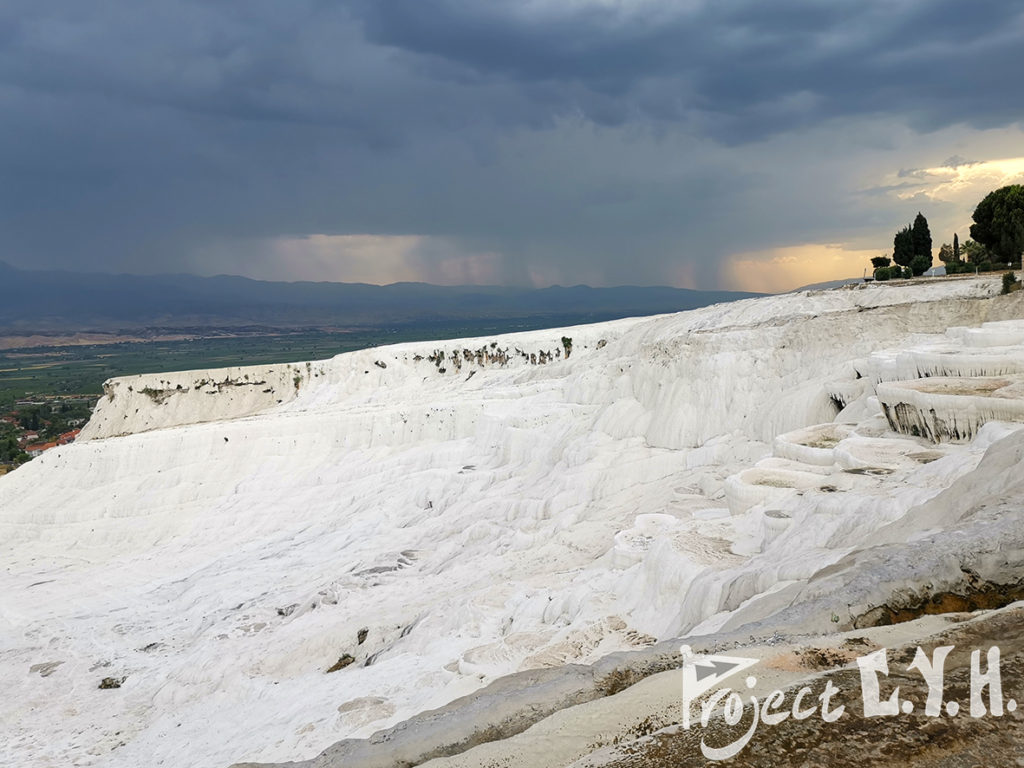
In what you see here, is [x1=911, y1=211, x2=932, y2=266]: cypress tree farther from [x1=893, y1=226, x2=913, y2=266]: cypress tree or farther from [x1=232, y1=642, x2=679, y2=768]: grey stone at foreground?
[x1=232, y1=642, x2=679, y2=768]: grey stone at foreground

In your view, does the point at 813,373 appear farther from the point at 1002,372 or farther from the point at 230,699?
the point at 230,699

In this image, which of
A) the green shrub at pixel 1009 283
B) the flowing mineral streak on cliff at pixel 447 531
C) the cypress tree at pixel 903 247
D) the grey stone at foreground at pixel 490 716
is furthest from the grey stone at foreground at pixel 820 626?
the cypress tree at pixel 903 247

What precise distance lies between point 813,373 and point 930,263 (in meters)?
39.3

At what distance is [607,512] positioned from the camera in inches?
1108

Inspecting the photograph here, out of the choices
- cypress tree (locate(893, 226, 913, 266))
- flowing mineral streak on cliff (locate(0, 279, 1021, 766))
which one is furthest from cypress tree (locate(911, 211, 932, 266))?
flowing mineral streak on cliff (locate(0, 279, 1021, 766))

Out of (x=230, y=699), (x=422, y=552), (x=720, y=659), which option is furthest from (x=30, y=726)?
(x=720, y=659)

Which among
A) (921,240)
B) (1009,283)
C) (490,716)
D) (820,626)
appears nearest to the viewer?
(490,716)

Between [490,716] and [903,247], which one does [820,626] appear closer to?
[490,716]

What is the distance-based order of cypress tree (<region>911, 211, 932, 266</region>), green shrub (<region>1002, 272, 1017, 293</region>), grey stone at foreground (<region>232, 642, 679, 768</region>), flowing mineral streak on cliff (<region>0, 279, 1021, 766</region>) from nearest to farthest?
grey stone at foreground (<region>232, 642, 679, 768</region>)
flowing mineral streak on cliff (<region>0, 279, 1021, 766</region>)
green shrub (<region>1002, 272, 1017, 293</region>)
cypress tree (<region>911, 211, 932, 266</region>)

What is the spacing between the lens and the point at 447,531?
32.2m


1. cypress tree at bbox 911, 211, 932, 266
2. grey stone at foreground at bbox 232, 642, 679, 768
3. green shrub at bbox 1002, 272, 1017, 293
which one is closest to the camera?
grey stone at foreground at bbox 232, 642, 679, 768

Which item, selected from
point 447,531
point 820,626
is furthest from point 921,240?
point 820,626

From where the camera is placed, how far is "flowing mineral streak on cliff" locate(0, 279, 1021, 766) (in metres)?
16.0

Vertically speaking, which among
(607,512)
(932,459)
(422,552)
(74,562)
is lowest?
(74,562)
